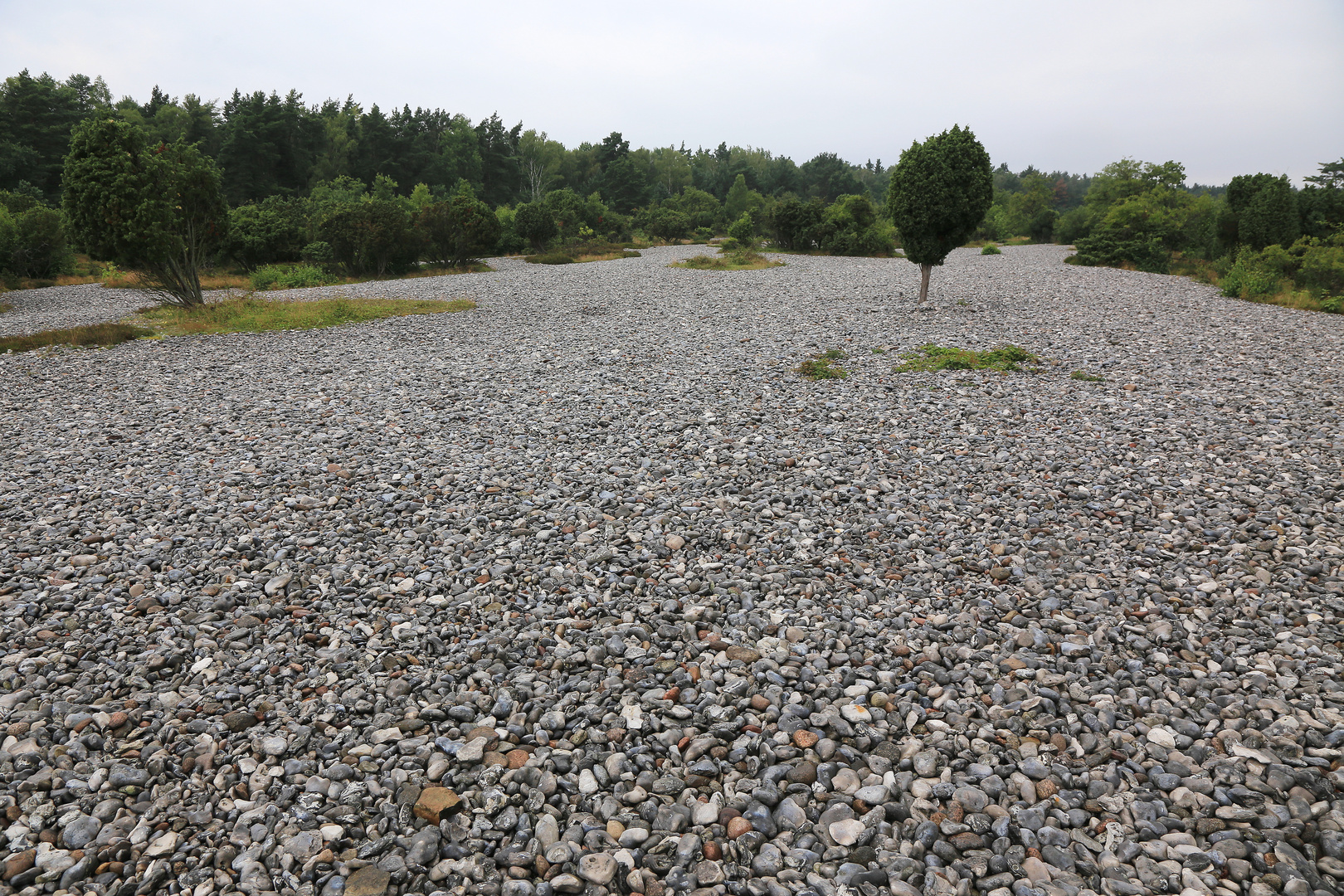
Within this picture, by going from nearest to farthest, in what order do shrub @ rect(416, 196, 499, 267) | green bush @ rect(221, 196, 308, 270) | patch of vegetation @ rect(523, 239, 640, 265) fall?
green bush @ rect(221, 196, 308, 270), shrub @ rect(416, 196, 499, 267), patch of vegetation @ rect(523, 239, 640, 265)

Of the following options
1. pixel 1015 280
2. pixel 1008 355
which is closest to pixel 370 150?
pixel 1015 280

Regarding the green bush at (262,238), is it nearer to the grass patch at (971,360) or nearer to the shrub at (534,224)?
the shrub at (534,224)

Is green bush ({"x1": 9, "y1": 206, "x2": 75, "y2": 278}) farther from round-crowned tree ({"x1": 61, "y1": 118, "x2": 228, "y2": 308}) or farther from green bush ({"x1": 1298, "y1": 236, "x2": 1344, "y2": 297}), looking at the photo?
green bush ({"x1": 1298, "y1": 236, "x2": 1344, "y2": 297})

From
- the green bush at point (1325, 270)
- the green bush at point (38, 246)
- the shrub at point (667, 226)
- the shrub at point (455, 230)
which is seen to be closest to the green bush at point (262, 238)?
the shrub at point (455, 230)

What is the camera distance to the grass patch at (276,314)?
73.6 feet

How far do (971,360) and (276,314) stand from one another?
82.2 feet

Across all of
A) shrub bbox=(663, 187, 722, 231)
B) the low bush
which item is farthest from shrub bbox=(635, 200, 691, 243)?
the low bush

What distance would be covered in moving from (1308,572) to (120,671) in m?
11.5

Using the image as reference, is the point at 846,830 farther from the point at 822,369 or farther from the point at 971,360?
the point at 971,360

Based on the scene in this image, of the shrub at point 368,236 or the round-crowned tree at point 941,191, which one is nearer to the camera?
the round-crowned tree at point 941,191

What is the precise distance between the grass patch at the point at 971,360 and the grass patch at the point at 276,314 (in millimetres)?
19191

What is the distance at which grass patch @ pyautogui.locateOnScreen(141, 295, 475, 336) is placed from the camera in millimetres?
22438

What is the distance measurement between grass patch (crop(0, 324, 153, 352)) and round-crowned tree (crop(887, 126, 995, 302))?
1055 inches

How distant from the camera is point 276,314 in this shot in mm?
24016
